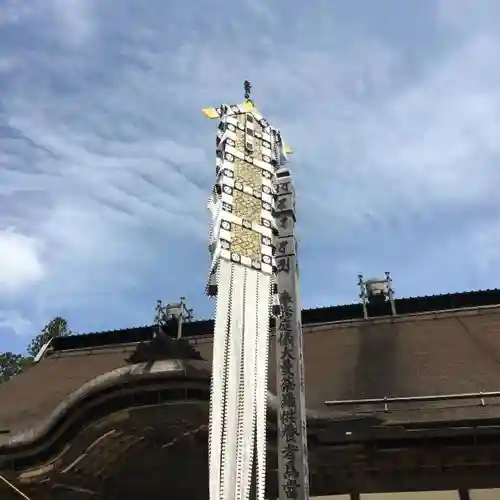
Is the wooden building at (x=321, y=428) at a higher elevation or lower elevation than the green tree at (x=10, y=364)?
lower

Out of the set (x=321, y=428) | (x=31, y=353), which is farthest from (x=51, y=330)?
(x=321, y=428)

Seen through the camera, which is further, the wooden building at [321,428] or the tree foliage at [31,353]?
the tree foliage at [31,353]

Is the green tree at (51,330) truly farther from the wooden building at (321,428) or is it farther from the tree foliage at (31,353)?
the wooden building at (321,428)

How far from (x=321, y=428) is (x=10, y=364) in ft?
89.9

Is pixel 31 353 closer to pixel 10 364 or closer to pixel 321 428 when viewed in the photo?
pixel 10 364

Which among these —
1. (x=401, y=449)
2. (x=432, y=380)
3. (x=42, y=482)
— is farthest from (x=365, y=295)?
(x=42, y=482)

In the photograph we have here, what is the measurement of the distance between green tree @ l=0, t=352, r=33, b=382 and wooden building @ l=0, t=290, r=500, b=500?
19733 millimetres

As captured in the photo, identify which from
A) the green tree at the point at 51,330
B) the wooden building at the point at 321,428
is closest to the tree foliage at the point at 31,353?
the green tree at the point at 51,330

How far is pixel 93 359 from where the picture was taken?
Answer: 18.4 meters

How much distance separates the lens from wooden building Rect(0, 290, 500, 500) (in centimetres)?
1088

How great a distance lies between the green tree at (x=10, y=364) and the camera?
108 ft

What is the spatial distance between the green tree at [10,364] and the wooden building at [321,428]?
19.7 m

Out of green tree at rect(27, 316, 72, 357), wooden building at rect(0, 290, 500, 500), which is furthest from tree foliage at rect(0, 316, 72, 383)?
wooden building at rect(0, 290, 500, 500)

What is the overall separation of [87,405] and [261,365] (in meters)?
4.07
